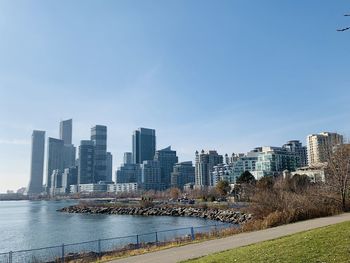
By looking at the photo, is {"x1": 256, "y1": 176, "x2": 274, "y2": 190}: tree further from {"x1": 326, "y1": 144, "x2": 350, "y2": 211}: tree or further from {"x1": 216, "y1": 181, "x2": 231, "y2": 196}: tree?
{"x1": 216, "y1": 181, "x2": 231, "y2": 196}: tree

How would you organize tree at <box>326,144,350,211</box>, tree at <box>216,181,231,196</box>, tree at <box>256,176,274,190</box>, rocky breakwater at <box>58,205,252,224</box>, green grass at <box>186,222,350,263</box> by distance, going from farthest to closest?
tree at <box>216,181,231,196</box>, rocky breakwater at <box>58,205,252,224</box>, tree at <box>256,176,274,190</box>, tree at <box>326,144,350,211</box>, green grass at <box>186,222,350,263</box>

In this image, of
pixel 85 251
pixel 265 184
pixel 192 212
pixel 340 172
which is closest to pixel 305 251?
pixel 85 251

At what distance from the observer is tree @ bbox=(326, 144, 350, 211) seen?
3497cm

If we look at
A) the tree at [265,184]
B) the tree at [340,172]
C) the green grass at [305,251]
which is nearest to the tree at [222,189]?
the tree at [265,184]

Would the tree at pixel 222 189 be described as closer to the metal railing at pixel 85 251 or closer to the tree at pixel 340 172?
the tree at pixel 340 172

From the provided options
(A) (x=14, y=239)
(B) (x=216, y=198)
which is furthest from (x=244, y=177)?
(A) (x=14, y=239)

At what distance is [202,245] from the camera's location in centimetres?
2064

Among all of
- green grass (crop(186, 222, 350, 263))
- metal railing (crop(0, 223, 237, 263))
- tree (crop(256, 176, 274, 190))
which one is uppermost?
tree (crop(256, 176, 274, 190))

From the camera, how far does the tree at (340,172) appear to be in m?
35.0

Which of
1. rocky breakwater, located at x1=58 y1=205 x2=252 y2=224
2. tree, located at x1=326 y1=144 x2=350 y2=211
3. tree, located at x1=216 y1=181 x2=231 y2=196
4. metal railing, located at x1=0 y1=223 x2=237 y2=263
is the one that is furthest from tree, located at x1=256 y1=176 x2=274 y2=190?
tree, located at x1=216 y1=181 x2=231 y2=196

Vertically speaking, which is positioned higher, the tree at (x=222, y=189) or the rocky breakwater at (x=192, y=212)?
the tree at (x=222, y=189)

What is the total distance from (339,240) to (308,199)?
18449 mm

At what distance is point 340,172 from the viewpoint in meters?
36.1

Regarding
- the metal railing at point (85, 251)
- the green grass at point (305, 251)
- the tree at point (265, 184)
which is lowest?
the metal railing at point (85, 251)
